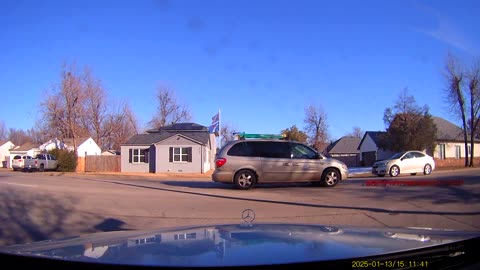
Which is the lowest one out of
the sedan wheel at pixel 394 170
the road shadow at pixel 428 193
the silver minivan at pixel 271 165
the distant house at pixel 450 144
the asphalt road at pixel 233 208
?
the asphalt road at pixel 233 208

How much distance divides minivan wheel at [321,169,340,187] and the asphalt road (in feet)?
1.64

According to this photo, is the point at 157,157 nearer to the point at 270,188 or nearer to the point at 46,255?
the point at 270,188

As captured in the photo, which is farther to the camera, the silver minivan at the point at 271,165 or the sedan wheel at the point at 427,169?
the sedan wheel at the point at 427,169

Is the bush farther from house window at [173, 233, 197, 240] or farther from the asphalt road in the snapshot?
house window at [173, 233, 197, 240]

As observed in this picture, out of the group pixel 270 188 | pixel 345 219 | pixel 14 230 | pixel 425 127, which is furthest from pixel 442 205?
pixel 425 127

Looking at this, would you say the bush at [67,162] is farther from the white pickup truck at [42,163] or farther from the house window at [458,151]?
the house window at [458,151]

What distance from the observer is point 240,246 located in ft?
10.6

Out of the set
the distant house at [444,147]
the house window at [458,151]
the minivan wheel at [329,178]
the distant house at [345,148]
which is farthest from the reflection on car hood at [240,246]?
the distant house at [345,148]

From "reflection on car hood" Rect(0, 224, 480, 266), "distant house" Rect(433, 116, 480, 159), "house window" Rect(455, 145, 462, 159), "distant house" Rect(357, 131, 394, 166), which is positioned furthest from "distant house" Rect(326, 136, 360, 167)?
"reflection on car hood" Rect(0, 224, 480, 266)

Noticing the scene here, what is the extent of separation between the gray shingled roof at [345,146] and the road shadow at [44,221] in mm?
67768

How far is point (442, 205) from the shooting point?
33.5 ft

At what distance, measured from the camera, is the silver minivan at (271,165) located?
1423cm

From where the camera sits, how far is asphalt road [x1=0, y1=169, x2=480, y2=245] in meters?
8.51

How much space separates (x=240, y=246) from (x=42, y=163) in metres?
44.8
